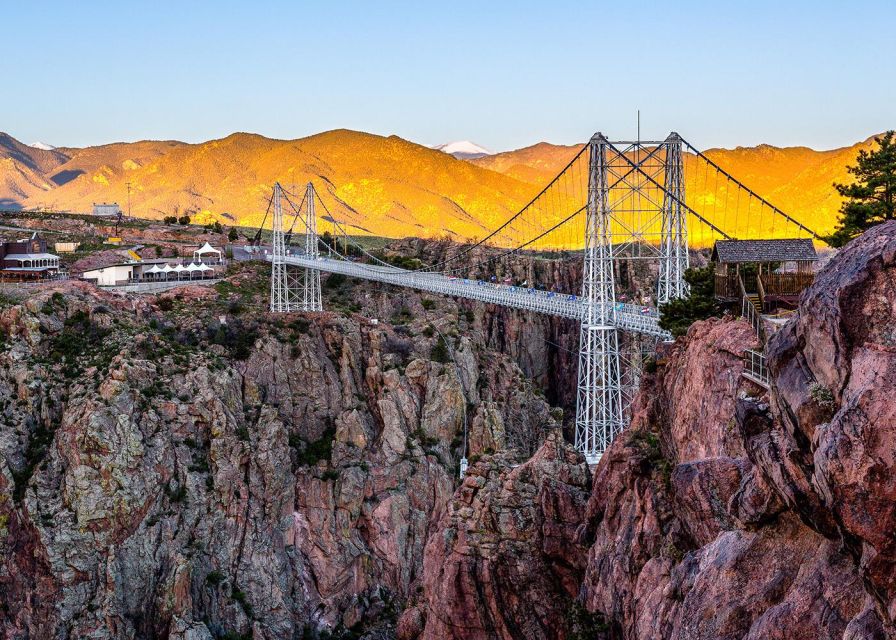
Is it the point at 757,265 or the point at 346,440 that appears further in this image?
the point at 346,440

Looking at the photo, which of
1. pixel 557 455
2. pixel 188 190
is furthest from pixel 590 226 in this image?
pixel 188 190

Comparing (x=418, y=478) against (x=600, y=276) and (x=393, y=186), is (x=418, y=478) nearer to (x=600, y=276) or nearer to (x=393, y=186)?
(x=600, y=276)

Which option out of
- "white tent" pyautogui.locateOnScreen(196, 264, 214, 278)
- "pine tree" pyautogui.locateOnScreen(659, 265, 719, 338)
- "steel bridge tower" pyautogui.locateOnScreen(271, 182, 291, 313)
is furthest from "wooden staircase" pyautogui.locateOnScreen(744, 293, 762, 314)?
"white tent" pyautogui.locateOnScreen(196, 264, 214, 278)

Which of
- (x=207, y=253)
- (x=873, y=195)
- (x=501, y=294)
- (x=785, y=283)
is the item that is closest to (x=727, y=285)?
(x=785, y=283)

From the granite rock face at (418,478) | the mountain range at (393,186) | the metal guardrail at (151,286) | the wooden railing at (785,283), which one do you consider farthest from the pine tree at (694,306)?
the mountain range at (393,186)

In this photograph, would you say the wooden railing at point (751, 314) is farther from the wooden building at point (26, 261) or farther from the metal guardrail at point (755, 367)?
the wooden building at point (26, 261)

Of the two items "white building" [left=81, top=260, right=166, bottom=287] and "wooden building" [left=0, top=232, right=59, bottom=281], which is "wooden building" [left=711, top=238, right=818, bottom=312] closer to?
"white building" [left=81, top=260, right=166, bottom=287]

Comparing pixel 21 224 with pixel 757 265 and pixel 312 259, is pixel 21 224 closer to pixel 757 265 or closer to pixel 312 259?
Answer: pixel 312 259
